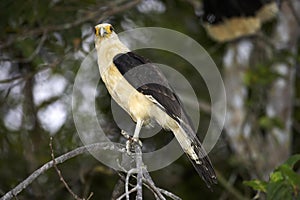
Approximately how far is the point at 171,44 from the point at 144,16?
1.42 ft

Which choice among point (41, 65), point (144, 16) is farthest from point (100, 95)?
point (144, 16)

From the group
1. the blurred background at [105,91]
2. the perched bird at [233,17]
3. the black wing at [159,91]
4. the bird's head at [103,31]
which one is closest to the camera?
the black wing at [159,91]

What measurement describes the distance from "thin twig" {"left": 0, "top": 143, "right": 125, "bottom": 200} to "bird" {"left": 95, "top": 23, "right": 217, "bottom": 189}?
0.36m

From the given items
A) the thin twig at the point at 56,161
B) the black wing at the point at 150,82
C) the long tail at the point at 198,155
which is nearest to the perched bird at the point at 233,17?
the black wing at the point at 150,82

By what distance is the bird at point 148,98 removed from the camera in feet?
11.5

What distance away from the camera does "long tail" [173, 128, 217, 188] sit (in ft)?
11.2

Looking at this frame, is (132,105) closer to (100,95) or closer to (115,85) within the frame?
(115,85)

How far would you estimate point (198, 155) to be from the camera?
350 centimetres

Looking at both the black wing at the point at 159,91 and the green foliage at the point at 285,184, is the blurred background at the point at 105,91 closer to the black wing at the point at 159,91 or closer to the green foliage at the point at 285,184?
the black wing at the point at 159,91

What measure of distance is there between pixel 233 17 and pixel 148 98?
3.20 metres

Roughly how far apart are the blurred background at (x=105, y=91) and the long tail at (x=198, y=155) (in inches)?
44.4

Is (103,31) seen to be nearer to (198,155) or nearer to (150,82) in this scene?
(150,82)

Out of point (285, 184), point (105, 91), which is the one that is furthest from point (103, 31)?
point (105, 91)

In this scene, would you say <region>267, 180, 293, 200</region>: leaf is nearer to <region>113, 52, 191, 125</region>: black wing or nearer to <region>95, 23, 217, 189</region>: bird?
<region>95, 23, 217, 189</region>: bird
